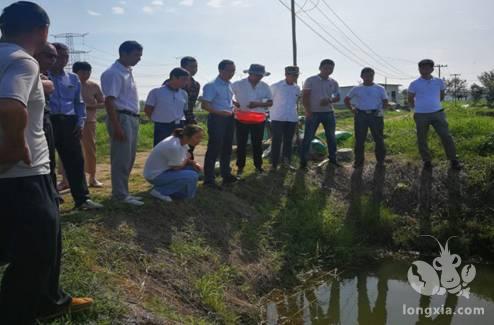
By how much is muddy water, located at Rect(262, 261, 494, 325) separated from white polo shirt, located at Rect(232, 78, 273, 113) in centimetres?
261

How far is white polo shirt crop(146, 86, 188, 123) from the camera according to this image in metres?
5.37

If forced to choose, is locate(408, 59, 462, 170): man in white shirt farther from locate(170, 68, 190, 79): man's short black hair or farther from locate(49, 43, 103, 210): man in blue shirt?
locate(49, 43, 103, 210): man in blue shirt

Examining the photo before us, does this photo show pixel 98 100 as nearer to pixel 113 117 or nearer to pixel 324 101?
pixel 113 117

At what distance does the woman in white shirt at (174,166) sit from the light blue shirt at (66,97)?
899 mm

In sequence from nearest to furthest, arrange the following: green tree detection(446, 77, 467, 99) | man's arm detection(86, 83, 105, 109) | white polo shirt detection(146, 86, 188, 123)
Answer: white polo shirt detection(146, 86, 188, 123) → man's arm detection(86, 83, 105, 109) → green tree detection(446, 77, 467, 99)

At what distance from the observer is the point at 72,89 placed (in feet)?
14.7

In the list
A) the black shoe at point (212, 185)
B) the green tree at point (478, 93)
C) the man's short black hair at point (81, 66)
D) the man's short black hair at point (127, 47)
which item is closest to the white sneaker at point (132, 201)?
the black shoe at point (212, 185)

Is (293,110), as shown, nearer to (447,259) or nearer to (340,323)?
(447,259)

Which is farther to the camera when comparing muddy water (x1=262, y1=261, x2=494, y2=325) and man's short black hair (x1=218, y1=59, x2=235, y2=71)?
man's short black hair (x1=218, y1=59, x2=235, y2=71)

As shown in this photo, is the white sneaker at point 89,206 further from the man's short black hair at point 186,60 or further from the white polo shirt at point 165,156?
the man's short black hair at point 186,60

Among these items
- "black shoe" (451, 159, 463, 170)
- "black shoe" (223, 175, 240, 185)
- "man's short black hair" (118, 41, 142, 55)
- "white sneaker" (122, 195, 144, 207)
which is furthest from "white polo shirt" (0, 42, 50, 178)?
"black shoe" (451, 159, 463, 170)

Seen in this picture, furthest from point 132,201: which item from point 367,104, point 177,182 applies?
point 367,104

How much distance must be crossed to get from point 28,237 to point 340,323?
3.12m

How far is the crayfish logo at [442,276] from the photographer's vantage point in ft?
16.3
